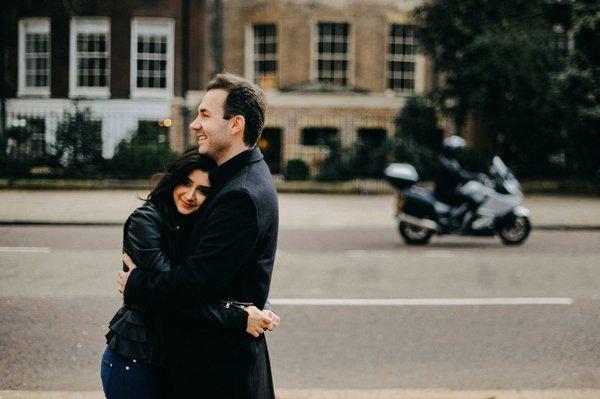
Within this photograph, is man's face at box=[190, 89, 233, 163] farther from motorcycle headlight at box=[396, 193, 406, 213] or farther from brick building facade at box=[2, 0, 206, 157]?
brick building facade at box=[2, 0, 206, 157]

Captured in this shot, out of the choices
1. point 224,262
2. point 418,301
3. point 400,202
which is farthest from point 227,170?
point 400,202

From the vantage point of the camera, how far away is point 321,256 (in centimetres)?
1107

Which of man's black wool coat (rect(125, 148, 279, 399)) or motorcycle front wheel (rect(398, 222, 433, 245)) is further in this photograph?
motorcycle front wheel (rect(398, 222, 433, 245))

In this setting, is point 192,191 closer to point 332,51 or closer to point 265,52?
point 332,51

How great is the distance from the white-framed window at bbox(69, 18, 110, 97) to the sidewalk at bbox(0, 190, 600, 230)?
438 inches

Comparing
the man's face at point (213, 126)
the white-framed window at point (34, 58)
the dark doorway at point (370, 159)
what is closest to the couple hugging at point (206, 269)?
the man's face at point (213, 126)

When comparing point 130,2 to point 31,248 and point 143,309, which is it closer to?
point 31,248

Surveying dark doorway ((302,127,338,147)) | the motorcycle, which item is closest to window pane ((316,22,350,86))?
dark doorway ((302,127,338,147))

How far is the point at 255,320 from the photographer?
2826 millimetres

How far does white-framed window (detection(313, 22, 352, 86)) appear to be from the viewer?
95.3 feet

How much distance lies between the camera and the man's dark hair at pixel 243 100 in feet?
9.25

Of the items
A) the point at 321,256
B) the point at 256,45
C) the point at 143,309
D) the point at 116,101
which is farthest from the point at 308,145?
the point at 143,309

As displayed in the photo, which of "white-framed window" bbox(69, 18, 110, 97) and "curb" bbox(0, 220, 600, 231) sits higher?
"white-framed window" bbox(69, 18, 110, 97)

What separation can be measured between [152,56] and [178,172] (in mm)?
27635
